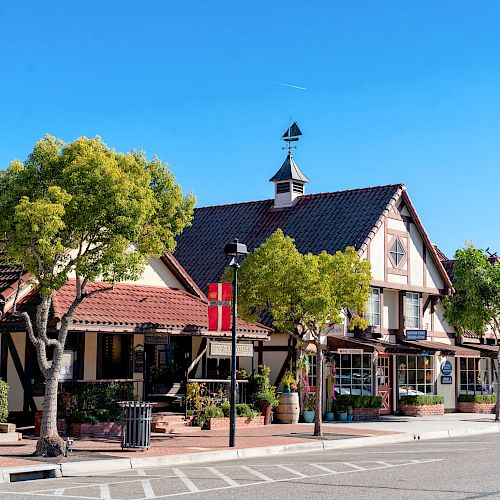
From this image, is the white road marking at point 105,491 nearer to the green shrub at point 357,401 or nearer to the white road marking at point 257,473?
the white road marking at point 257,473

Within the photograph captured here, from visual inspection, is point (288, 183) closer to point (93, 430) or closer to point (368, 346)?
point (368, 346)

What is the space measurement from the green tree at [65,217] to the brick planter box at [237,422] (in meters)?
7.97

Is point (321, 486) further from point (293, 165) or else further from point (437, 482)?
point (293, 165)

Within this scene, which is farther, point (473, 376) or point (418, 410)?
point (473, 376)

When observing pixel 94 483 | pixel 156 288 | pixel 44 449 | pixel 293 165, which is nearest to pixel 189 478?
pixel 94 483

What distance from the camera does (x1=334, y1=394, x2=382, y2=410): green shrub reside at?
98.8 feet

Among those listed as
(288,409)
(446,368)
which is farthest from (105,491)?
(446,368)

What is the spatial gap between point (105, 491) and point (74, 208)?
20.2ft

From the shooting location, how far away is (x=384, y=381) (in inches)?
1323

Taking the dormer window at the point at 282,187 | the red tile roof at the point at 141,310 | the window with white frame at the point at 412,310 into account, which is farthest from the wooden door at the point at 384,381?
the dormer window at the point at 282,187

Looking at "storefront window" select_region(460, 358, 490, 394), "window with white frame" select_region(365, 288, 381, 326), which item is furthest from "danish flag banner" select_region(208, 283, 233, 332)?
"storefront window" select_region(460, 358, 490, 394)

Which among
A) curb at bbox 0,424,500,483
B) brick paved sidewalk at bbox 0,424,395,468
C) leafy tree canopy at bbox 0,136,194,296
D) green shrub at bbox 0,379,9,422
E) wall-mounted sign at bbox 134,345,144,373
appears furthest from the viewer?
wall-mounted sign at bbox 134,345,144,373

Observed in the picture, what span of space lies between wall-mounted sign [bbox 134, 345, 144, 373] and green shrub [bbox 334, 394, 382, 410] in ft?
25.3

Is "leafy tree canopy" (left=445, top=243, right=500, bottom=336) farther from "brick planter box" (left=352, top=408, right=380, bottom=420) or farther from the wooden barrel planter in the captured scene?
the wooden barrel planter
